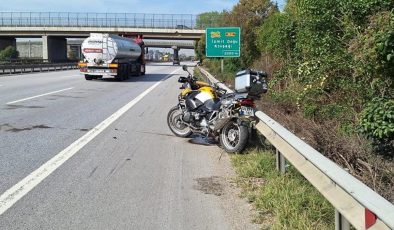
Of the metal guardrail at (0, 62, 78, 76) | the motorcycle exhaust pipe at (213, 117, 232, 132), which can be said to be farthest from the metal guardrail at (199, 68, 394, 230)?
the metal guardrail at (0, 62, 78, 76)

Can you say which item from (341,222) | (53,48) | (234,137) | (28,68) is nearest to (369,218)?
(341,222)

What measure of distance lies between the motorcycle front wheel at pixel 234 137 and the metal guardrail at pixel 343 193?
2.49m

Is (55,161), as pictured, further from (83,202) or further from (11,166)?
(83,202)

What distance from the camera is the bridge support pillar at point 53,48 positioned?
3482 inches

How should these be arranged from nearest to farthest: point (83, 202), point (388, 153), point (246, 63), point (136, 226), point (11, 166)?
point (136, 226) → point (83, 202) → point (388, 153) → point (11, 166) → point (246, 63)

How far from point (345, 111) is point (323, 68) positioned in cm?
107

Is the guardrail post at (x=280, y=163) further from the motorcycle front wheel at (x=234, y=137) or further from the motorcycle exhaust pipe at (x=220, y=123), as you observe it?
the motorcycle exhaust pipe at (x=220, y=123)

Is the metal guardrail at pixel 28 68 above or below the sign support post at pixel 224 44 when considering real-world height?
below

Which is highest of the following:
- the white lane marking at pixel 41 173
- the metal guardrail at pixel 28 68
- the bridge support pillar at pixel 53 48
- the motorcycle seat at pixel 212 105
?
the bridge support pillar at pixel 53 48

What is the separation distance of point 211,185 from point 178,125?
4.09m

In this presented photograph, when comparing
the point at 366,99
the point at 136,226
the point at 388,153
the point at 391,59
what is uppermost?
the point at 391,59

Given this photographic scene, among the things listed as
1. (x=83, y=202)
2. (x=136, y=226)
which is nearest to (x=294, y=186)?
(x=136, y=226)

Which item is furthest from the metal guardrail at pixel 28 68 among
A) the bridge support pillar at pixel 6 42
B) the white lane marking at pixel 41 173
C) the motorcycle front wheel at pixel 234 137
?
the bridge support pillar at pixel 6 42

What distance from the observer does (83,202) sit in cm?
594
